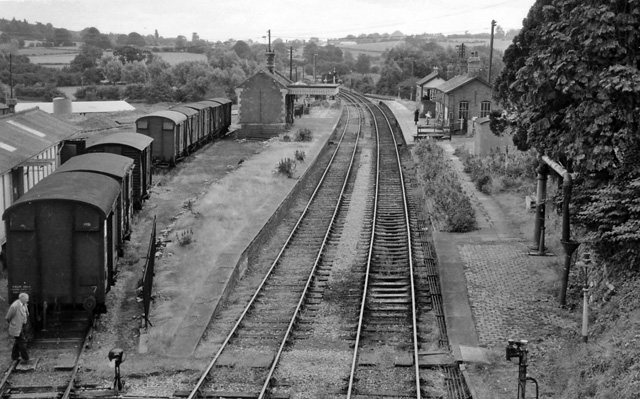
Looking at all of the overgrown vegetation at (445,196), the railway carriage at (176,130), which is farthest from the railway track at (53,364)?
the railway carriage at (176,130)

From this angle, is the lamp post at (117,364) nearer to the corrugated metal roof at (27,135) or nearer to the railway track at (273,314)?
the railway track at (273,314)

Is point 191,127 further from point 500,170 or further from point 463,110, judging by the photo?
point 463,110

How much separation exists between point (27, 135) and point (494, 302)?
1410 centimetres

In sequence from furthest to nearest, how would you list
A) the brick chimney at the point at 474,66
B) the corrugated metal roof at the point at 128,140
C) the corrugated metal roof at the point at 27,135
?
the brick chimney at the point at 474,66
the corrugated metal roof at the point at 128,140
the corrugated metal roof at the point at 27,135

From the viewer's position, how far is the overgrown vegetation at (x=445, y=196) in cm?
2111

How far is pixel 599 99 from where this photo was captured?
13953mm

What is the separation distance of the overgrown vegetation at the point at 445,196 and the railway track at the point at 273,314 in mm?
3278

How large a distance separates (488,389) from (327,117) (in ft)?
176

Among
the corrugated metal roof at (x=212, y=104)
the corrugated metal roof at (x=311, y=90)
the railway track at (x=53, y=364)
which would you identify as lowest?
the railway track at (x=53, y=364)

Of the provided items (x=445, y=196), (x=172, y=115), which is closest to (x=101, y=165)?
(x=445, y=196)

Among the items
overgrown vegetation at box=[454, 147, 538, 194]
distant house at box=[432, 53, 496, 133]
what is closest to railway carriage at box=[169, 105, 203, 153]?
overgrown vegetation at box=[454, 147, 538, 194]

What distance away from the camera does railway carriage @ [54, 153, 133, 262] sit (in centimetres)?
1653

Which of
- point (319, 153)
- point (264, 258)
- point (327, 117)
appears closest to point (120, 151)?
point (264, 258)

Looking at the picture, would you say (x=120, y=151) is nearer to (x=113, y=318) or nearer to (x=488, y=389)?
(x=113, y=318)
